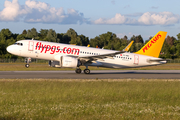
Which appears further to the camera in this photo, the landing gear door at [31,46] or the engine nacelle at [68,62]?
the landing gear door at [31,46]

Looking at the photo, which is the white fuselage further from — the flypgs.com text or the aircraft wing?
the aircraft wing

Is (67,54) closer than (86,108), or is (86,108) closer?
(86,108)

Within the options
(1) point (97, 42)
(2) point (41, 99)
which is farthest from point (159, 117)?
(1) point (97, 42)

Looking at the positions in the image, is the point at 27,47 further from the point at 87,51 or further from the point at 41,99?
the point at 41,99

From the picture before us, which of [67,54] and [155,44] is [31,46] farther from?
[155,44]

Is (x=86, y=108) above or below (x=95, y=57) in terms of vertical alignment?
below

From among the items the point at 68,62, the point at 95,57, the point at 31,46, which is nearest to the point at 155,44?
the point at 95,57

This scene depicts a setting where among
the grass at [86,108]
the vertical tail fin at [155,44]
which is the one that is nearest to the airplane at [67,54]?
the vertical tail fin at [155,44]

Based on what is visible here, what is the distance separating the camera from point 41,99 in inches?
517

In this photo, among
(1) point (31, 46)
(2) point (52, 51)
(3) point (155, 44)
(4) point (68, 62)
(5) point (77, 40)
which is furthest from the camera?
(5) point (77, 40)

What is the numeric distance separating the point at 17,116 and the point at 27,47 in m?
23.9

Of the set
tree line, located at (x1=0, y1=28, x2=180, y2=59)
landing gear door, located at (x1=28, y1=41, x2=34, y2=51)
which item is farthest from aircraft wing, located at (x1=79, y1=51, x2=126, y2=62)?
tree line, located at (x1=0, y1=28, x2=180, y2=59)

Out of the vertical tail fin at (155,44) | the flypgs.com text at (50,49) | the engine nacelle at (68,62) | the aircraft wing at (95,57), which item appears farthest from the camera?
the vertical tail fin at (155,44)

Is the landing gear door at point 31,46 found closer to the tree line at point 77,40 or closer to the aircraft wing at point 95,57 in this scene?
the aircraft wing at point 95,57
